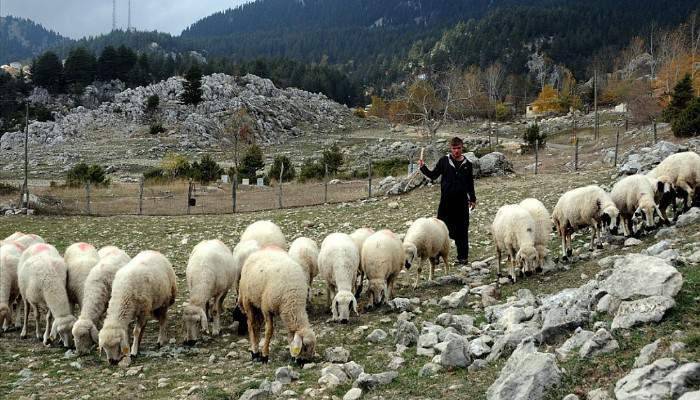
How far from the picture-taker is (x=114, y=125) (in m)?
85.1

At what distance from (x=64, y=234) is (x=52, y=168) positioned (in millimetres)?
37947

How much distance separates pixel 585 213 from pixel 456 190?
Result: 2845 millimetres

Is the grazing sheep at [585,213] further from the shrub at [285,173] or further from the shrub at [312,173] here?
the shrub at [285,173]

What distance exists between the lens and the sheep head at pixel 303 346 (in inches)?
311

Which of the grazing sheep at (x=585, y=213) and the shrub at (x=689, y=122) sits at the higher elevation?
the shrub at (x=689, y=122)

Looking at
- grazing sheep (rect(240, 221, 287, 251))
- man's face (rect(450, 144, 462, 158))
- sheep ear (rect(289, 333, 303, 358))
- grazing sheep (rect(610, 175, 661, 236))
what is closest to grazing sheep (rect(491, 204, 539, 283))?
man's face (rect(450, 144, 462, 158))

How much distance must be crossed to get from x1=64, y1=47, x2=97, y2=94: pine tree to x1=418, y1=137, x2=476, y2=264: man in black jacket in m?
100

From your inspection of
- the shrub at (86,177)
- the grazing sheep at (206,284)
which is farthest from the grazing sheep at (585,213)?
the shrub at (86,177)

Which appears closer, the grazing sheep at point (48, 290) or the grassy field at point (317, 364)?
the grassy field at point (317, 364)

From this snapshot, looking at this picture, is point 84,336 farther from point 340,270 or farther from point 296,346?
point 340,270

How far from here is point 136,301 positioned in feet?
29.8

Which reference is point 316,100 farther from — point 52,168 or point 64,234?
point 64,234

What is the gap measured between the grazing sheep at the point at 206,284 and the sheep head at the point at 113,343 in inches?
40.8

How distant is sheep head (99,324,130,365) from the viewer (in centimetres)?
848
